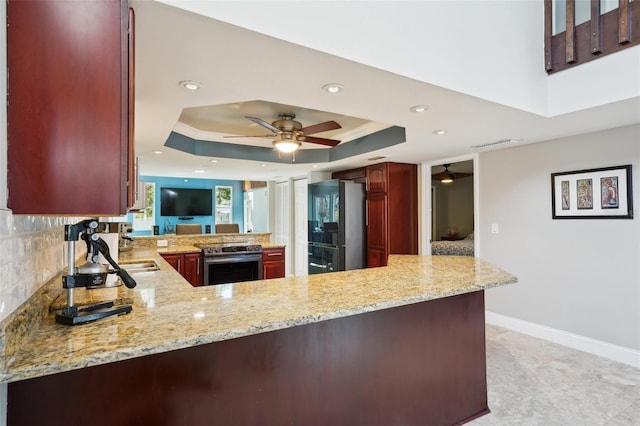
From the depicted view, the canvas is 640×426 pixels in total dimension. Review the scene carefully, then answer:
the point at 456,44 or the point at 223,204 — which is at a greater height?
the point at 456,44

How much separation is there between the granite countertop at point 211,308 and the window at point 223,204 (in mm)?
6580

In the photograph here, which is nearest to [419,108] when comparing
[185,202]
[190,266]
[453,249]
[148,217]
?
[190,266]

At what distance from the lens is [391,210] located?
15.3 ft

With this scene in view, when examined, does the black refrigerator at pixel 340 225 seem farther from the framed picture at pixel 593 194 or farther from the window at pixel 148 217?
the window at pixel 148 217

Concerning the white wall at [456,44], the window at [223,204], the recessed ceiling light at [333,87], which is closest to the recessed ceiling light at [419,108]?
the white wall at [456,44]

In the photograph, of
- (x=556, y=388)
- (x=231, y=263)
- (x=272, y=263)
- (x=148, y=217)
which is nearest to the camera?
(x=556, y=388)

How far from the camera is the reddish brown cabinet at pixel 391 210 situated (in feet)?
15.2

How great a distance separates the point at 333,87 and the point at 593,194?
2710 millimetres

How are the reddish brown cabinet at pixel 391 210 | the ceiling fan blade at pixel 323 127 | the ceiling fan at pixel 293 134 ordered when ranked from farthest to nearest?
the reddish brown cabinet at pixel 391 210 < the ceiling fan at pixel 293 134 < the ceiling fan blade at pixel 323 127

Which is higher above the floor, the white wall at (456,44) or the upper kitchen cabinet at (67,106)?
the white wall at (456,44)

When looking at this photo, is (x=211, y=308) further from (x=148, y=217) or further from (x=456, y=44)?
(x=148, y=217)

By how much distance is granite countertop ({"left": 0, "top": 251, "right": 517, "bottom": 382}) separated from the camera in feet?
3.12

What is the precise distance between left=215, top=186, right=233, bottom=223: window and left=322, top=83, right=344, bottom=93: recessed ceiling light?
7292 mm

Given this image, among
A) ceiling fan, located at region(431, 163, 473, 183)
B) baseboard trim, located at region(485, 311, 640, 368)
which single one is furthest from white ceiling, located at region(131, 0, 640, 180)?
ceiling fan, located at region(431, 163, 473, 183)
